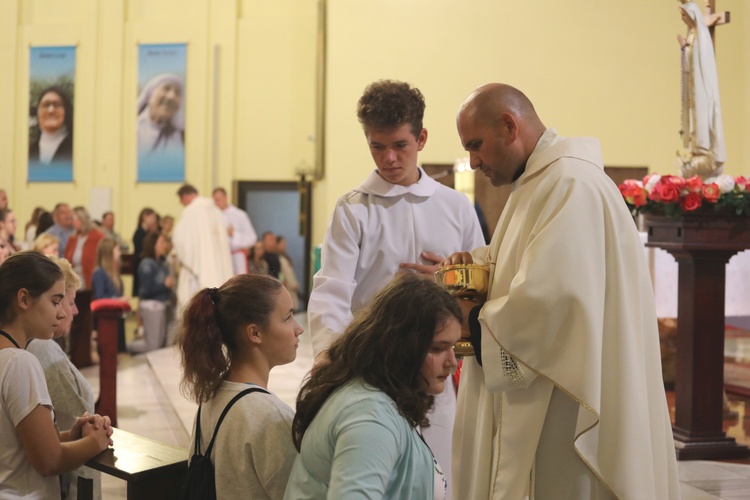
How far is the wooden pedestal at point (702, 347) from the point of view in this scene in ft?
18.3

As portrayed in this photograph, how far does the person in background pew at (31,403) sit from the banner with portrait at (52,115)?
14.8m

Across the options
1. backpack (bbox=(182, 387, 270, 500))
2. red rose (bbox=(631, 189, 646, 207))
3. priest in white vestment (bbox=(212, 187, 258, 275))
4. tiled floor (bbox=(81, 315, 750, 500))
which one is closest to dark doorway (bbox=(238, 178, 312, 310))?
priest in white vestment (bbox=(212, 187, 258, 275))

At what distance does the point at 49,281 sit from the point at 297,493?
1.30 metres

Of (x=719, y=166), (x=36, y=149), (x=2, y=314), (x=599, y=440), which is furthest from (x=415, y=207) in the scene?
(x=36, y=149)

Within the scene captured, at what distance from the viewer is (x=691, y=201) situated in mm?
5453

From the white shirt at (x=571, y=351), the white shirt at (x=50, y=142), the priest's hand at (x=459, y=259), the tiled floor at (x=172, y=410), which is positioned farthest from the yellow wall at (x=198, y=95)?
the white shirt at (x=571, y=351)

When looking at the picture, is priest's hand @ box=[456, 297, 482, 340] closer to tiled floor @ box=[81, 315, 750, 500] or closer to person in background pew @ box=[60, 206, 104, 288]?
tiled floor @ box=[81, 315, 750, 500]

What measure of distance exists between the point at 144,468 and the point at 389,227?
116cm

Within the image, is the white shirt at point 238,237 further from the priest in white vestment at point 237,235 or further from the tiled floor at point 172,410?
the tiled floor at point 172,410

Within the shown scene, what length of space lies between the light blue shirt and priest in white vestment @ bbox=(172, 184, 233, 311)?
33.1ft

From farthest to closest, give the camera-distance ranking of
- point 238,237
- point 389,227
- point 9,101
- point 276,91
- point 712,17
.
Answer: point 9,101 < point 276,91 < point 238,237 < point 712,17 < point 389,227

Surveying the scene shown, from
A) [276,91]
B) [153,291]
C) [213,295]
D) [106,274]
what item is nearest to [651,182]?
[213,295]

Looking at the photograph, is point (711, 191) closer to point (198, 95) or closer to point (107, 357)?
point (107, 357)

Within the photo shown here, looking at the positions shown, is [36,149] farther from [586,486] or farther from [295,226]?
[586,486]
